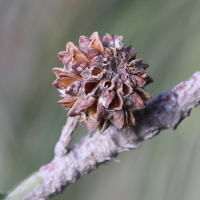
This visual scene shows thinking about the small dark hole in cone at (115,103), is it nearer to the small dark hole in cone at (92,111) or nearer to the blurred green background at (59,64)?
the small dark hole in cone at (92,111)

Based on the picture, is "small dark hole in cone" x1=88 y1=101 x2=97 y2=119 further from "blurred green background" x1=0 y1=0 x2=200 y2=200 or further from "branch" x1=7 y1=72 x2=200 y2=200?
"blurred green background" x1=0 y1=0 x2=200 y2=200

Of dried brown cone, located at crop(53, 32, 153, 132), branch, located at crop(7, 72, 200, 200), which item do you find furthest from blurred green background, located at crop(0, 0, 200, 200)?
dried brown cone, located at crop(53, 32, 153, 132)

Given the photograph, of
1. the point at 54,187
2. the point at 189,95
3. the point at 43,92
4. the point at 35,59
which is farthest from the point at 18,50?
the point at 189,95

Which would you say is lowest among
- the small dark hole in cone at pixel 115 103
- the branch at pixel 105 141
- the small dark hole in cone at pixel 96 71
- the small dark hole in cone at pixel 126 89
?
the branch at pixel 105 141

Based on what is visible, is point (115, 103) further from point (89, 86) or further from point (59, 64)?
point (59, 64)

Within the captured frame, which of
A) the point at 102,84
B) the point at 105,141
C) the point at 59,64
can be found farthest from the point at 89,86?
the point at 59,64

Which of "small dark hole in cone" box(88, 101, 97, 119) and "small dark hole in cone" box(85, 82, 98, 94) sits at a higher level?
"small dark hole in cone" box(85, 82, 98, 94)

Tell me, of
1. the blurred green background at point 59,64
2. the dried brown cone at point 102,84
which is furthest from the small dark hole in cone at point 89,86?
the blurred green background at point 59,64
